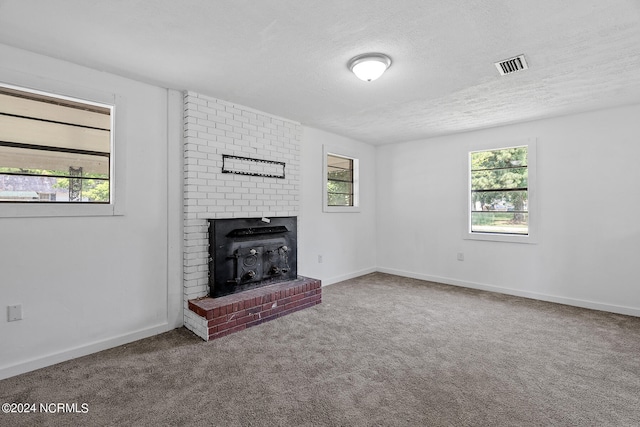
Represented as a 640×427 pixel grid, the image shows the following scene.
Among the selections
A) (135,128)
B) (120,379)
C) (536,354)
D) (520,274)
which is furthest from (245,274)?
(520,274)

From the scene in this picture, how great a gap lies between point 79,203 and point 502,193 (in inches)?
210

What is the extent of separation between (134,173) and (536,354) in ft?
13.4

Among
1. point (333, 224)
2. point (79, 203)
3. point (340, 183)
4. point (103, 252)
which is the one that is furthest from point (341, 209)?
point (79, 203)

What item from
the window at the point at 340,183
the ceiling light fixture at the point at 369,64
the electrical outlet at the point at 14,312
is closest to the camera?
the electrical outlet at the point at 14,312

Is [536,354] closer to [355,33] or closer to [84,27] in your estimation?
[355,33]

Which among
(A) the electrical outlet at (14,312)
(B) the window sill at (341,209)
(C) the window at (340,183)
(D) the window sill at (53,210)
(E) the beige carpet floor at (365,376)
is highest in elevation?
(C) the window at (340,183)

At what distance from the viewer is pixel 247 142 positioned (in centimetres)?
384

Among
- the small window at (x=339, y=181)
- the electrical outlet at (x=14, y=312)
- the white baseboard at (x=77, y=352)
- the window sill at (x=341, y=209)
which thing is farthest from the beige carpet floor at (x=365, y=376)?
the small window at (x=339, y=181)

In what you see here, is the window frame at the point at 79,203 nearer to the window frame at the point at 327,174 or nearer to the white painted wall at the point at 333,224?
the white painted wall at the point at 333,224

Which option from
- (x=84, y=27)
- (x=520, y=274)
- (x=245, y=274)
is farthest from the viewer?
(x=520, y=274)

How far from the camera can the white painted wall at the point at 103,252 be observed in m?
2.41

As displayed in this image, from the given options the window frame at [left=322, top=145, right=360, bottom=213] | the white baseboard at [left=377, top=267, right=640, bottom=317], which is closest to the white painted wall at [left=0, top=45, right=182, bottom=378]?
the window frame at [left=322, top=145, right=360, bottom=213]

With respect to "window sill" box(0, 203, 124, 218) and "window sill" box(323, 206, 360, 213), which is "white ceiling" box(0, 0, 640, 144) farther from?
"window sill" box(323, 206, 360, 213)

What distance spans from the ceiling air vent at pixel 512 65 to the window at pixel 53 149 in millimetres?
3577
